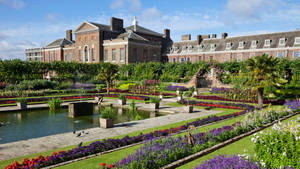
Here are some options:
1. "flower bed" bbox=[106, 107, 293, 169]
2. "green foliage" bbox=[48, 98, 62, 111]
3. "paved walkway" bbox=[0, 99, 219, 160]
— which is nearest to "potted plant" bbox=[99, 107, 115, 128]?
"paved walkway" bbox=[0, 99, 219, 160]

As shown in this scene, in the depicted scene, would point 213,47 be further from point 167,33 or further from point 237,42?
point 167,33

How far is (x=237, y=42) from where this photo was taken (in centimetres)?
4394

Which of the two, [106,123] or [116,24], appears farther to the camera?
[116,24]

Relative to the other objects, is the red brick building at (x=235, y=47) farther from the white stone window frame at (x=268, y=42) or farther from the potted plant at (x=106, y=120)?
the potted plant at (x=106, y=120)

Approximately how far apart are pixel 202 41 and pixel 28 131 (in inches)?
1756

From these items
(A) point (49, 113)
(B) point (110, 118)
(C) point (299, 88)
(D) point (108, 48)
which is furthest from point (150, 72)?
(B) point (110, 118)

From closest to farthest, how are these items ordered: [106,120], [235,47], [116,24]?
[106,120]
[235,47]
[116,24]

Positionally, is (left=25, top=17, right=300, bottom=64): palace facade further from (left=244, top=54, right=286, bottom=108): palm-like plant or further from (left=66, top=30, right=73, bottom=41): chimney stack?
(left=244, top=54, right=286, bottom=108): palm-like plant

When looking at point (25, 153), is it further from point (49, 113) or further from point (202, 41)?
point (202, 41)

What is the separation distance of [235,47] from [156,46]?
54.0 feet

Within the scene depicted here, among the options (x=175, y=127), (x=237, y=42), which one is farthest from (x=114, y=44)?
(x=175, y=127)

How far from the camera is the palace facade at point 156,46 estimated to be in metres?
39.8

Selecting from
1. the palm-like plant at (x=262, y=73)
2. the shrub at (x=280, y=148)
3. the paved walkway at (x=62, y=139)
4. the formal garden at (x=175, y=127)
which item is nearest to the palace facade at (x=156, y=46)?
the formal garden at (x=175, y=127)

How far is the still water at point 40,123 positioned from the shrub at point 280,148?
7942 mm
